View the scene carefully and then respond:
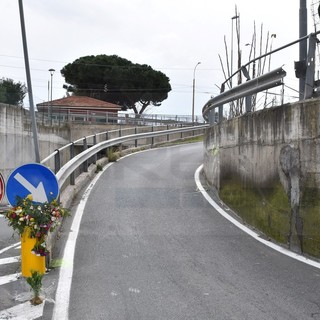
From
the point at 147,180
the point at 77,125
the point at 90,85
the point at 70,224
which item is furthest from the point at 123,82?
the point at 70,224

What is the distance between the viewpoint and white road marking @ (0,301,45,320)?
461cm

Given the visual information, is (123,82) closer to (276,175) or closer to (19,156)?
(19,156)

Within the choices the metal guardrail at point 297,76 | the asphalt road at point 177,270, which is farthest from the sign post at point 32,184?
the metal guardrail at point 297,76

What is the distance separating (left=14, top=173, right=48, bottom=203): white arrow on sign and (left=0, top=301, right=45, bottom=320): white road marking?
1.61 m

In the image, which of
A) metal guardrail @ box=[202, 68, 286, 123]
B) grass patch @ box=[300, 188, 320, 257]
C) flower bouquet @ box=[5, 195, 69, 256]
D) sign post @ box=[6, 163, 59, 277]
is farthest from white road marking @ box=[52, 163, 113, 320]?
metal guardrail @ box=[202, 68, 286, 123]

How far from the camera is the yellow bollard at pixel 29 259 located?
5.82 metres

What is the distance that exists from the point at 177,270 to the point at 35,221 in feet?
6.18

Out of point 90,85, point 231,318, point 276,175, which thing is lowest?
point 231,318

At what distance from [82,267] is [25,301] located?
124 centimetres

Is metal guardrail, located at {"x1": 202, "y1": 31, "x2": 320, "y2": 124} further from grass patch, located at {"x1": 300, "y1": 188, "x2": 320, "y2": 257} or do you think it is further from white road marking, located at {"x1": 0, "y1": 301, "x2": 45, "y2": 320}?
white road marking, located at {"x1": 0, "y1": 301, "x2": 45, "y2": 320}

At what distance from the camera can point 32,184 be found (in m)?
6.23

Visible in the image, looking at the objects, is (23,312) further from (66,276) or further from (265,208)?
(265,208)

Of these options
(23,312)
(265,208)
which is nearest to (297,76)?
(265,208)

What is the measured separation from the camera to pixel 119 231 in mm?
8250
